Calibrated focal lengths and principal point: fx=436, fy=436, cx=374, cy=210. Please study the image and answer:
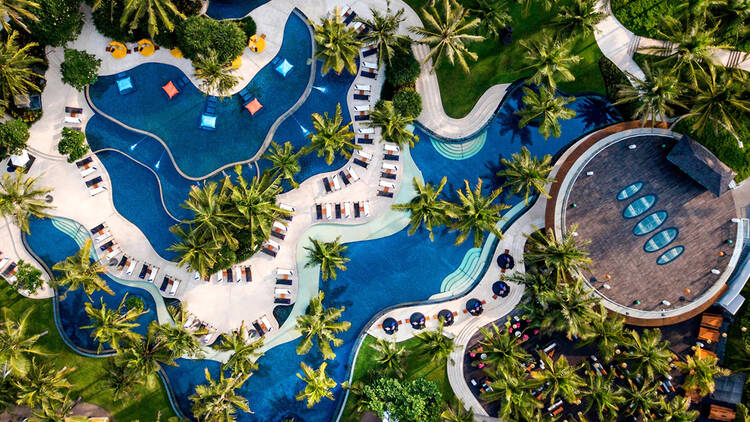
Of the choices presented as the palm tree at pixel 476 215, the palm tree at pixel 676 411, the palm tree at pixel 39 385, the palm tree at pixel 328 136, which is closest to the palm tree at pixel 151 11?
the palm tree at pixel 328 136

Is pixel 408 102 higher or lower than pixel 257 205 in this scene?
higher

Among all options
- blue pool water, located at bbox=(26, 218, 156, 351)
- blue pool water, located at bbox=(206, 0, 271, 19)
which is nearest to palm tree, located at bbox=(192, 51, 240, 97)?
blue pool water, located at bbox=(206, 0, 271, 19)

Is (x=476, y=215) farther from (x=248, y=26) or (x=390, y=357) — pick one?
(x=248, y=26)

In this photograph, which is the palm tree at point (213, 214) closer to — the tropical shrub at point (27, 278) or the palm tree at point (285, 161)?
the palm tree at point (285, 161)

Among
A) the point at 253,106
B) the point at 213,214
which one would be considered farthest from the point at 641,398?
the point at 253,106

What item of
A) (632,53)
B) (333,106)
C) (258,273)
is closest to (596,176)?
(632,53)

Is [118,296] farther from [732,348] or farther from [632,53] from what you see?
[732,348]
